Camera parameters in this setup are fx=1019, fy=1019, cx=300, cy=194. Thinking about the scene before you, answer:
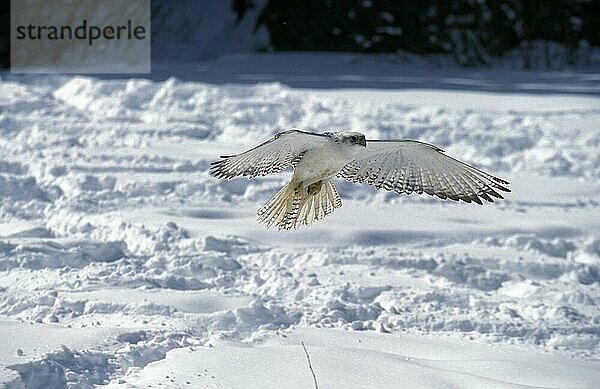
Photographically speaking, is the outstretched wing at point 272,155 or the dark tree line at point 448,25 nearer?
the outstretched wing at point 272,155

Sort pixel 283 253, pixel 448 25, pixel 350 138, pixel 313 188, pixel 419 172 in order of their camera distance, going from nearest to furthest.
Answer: pixel 350 138 < pixel 313 188 < pixel 419 172 < pixel 283 253 < pixel 448 25

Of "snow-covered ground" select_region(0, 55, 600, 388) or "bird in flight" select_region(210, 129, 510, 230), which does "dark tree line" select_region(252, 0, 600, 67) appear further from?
"bird in flight" select_region(210, 129, 510, 230)

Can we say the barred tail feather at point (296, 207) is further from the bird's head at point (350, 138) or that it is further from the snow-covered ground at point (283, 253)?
the snow-covered ground at point (283, 253)

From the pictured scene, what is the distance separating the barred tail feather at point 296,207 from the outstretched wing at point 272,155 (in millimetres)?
72

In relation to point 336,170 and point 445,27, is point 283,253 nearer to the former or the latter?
point 336,170

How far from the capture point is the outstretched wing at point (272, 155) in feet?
7.75

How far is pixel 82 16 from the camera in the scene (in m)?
11.3

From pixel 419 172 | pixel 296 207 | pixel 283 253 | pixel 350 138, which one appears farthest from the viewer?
pixel 283 253

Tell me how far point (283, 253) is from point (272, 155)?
2530 millimetres

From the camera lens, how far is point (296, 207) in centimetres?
262

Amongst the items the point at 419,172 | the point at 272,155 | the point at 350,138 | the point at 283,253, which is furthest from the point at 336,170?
the point at 283,253

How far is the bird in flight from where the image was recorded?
2381 mm

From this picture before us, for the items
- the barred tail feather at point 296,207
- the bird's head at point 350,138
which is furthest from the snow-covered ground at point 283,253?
the bird's head at point 350,138

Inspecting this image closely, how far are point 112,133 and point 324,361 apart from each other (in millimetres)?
4061
